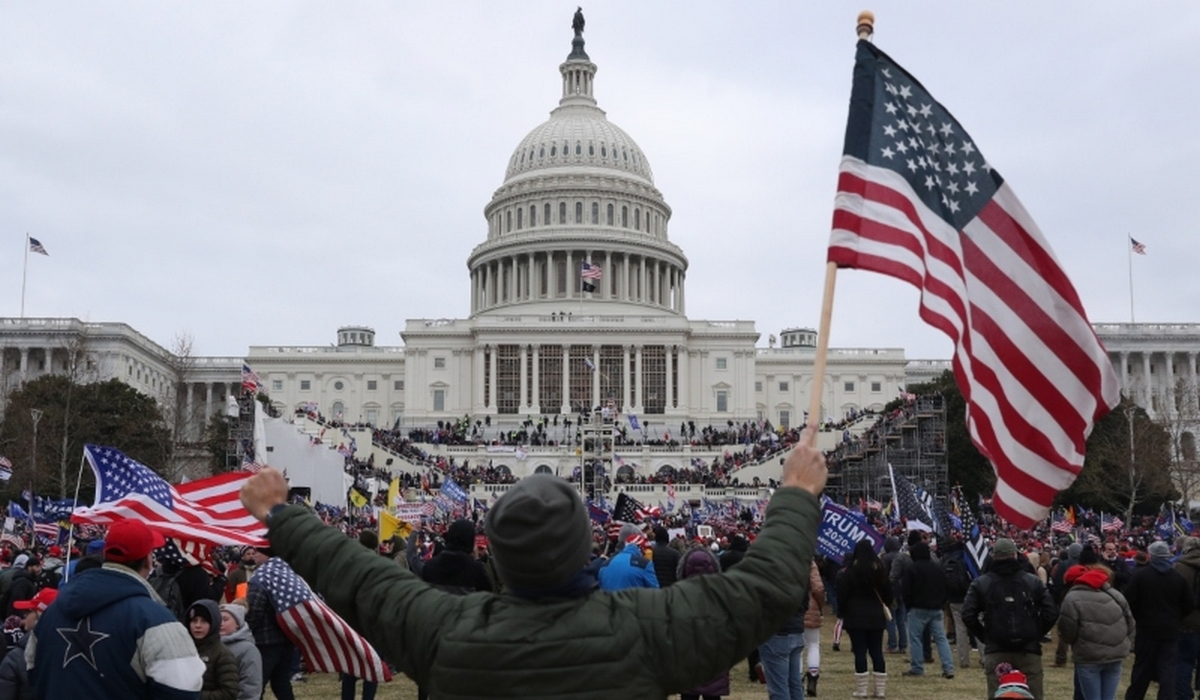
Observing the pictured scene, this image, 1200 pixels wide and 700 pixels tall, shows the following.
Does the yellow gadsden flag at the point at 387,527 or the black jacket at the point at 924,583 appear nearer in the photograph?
the black jacket at the point at 924,583

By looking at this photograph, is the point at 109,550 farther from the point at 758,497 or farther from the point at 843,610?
the point at 758,497

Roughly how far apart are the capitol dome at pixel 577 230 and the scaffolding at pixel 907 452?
48.0m

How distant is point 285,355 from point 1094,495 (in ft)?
224

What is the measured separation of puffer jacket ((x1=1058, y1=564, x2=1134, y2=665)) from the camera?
10977 millimetres

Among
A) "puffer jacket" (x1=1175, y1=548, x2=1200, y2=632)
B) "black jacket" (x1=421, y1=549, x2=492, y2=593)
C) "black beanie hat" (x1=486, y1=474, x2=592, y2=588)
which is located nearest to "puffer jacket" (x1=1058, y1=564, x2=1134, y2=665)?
"puffer jacket" (x1=1175, y1=548, x2=1200, y2=632)

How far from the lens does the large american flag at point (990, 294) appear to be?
5969 mm

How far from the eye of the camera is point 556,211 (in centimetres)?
10981

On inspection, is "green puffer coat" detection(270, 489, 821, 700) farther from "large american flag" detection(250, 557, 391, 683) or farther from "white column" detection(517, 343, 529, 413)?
"white column" detection(517, 343, 529, 413)

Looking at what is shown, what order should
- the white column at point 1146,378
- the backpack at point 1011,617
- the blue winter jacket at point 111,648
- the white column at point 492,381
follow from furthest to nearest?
the white column at point 1146,378, the white column at point 492,381, the backpack at point 1011,617, the blue winter jacket at point 111,648

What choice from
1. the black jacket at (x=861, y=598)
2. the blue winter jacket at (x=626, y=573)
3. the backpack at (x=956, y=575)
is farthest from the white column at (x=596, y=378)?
the blue winter jacket at (x=626, y=573)

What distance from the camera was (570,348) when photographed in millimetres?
94500

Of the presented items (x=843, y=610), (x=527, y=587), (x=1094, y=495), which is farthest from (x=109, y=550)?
(x=1094, y=495)

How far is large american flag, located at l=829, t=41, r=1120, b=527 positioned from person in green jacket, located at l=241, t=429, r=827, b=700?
2400 millimetres

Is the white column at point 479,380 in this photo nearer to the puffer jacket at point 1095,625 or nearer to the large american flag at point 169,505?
the large american flag at point 169,505
